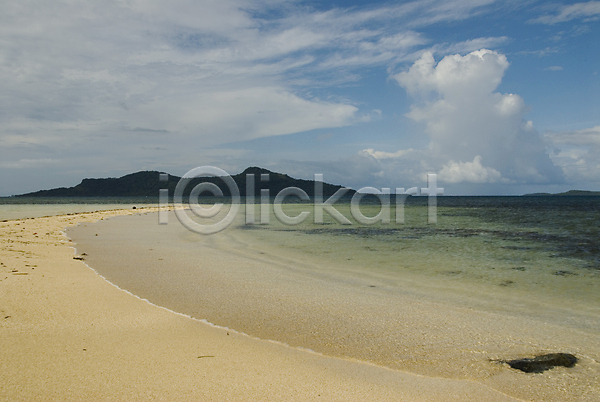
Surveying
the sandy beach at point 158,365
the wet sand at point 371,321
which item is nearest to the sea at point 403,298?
the wet sand at point 371,321

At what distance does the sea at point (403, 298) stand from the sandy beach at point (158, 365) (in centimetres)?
41

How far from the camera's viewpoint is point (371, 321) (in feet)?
19.5

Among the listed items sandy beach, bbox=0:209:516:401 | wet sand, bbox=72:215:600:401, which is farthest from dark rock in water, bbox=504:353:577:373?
sandy beach, bbox=0:209:516:401

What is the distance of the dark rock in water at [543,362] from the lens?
4.23 m

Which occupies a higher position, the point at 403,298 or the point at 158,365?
the point at 158,365

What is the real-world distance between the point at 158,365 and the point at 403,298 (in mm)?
5122

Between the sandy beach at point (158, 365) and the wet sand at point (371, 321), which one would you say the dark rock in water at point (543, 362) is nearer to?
the wet sand at point (371, 321)

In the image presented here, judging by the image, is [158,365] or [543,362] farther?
[543,362]

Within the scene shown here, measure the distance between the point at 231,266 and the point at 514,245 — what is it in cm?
1219

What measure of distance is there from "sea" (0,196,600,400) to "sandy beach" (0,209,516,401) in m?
0.41

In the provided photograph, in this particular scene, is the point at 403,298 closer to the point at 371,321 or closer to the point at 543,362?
the point at 371,321

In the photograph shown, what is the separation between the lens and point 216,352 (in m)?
4.39

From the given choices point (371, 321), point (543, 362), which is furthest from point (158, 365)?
point (543, 362)

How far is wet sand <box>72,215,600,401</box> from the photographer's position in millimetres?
4199
